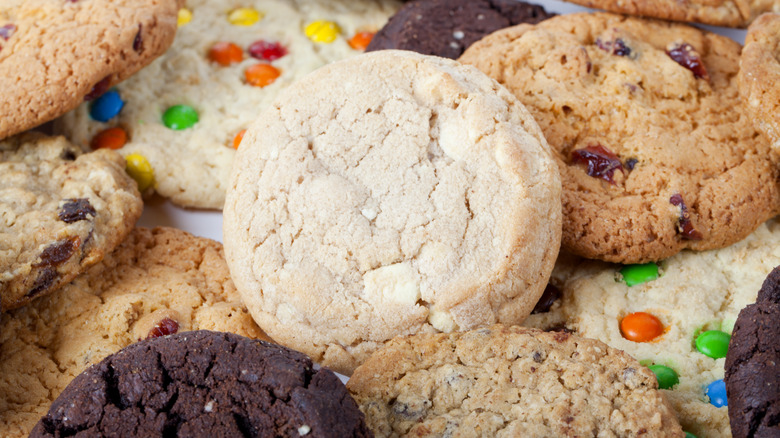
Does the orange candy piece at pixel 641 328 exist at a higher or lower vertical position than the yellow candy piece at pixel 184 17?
lower

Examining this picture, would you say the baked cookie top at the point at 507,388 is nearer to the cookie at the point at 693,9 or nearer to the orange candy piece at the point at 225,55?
the cookie at the point at 693,9

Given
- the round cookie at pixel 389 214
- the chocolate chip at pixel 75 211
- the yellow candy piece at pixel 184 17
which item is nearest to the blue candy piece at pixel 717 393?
the round cookie at pixel 389 214

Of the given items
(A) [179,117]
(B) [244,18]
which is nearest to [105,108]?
(A) [179,117]

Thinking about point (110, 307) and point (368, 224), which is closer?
point (368, 224)

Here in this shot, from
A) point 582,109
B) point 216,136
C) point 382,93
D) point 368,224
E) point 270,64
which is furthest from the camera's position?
point 270,64

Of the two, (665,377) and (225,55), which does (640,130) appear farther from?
(225,55)

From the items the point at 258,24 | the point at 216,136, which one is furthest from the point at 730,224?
the point at 258,24

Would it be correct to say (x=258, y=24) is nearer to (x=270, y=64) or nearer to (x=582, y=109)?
(x=270, y=64)
